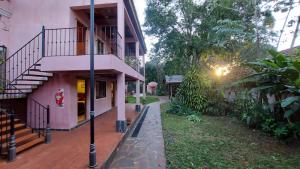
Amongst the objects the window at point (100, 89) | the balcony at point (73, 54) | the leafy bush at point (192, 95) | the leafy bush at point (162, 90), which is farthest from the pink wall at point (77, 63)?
the leafy bush at point (162, 90)

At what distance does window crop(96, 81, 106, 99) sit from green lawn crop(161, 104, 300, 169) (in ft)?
19.2

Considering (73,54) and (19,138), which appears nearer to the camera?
(19,138)

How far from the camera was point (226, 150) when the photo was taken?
6.54 metres

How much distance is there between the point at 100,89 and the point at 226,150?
9.46 m

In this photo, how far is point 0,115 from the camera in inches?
246

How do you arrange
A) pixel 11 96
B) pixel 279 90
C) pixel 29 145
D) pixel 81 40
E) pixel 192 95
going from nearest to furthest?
pixel 29 145 → pixel 279 90 → pixel 11 96 → pixel 81 40 → pixel 192 95

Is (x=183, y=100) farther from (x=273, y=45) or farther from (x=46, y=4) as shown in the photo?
(x=46, y=4)

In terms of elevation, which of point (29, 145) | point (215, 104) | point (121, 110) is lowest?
point (29, 145)

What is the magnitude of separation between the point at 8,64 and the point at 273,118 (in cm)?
1063

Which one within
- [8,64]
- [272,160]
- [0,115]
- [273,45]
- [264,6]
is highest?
[264,6]

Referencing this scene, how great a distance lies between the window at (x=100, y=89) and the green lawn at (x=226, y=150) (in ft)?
19.2

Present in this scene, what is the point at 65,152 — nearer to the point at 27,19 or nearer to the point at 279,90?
the point at 27,19

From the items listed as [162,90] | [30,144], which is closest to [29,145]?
[30,144]

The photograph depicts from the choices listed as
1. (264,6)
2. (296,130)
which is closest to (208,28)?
(264,6)
